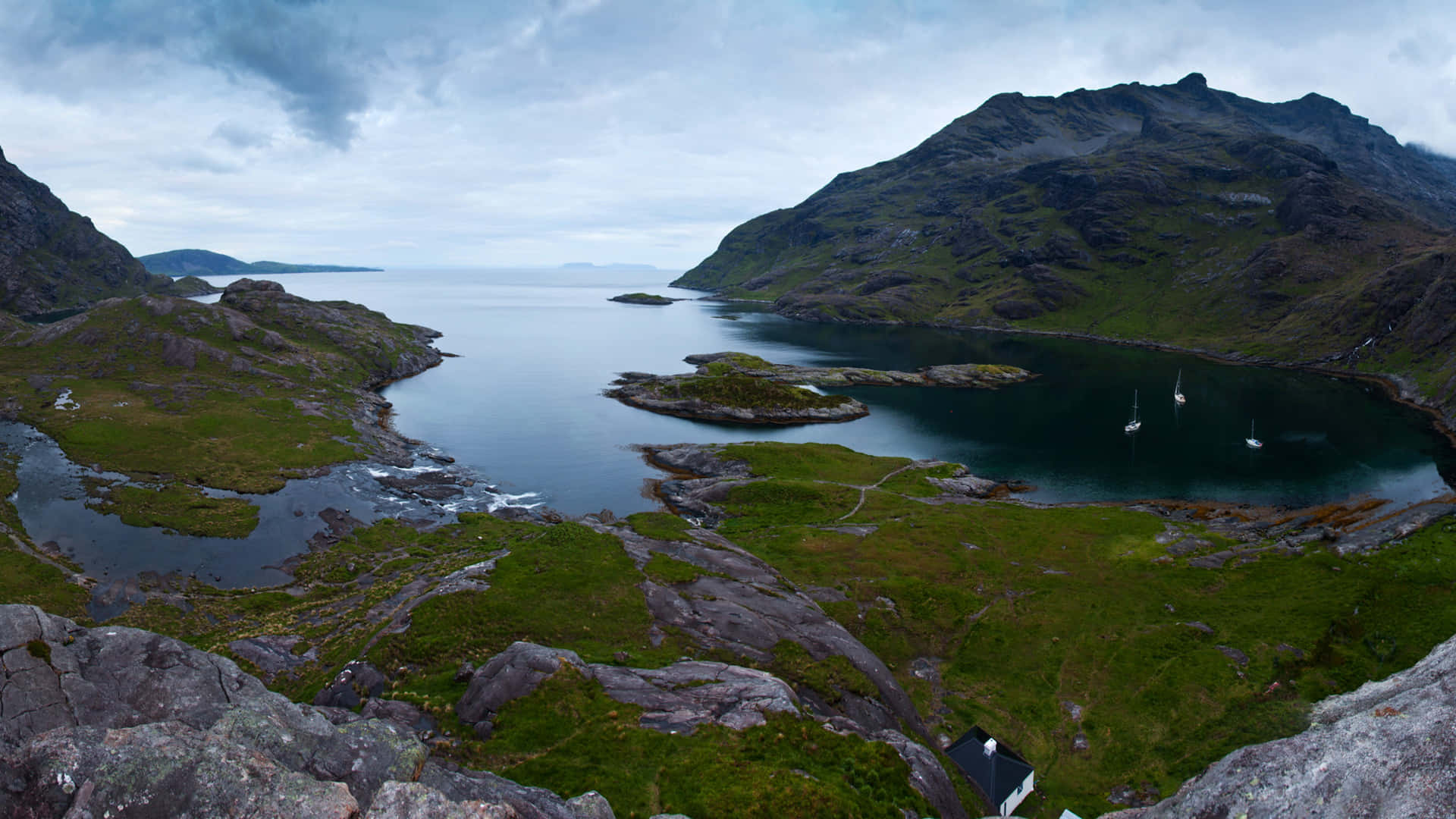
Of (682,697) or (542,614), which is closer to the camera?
(682,697)

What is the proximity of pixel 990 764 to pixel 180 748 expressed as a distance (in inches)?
1186

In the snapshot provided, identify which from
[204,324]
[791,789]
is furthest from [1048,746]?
[204,324]

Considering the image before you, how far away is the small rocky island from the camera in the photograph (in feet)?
415

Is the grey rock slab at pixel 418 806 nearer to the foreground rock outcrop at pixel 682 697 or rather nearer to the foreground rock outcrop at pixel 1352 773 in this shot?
the foreground rock outcrop at pixel 682 697

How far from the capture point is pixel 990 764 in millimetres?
30469

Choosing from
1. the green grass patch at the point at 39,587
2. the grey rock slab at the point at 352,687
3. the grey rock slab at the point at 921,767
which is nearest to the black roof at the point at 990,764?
the grey rock slab at the point at 921,767

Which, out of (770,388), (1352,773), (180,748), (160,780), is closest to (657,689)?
(180,748)

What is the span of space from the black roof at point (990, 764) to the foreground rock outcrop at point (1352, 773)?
8.99 m

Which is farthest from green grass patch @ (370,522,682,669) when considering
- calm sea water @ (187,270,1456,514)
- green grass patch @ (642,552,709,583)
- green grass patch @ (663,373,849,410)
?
green grass patch @ (663,373,849,410)

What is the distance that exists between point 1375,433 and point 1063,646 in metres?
107

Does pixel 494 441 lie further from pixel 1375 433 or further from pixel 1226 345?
pixel 1226 345

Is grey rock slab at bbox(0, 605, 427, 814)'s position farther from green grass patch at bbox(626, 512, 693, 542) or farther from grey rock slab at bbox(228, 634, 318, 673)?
green grass patch at bbox(626, 512, 693, 542)

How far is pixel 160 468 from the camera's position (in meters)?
72.6

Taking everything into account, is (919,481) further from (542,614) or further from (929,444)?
(542,614)
